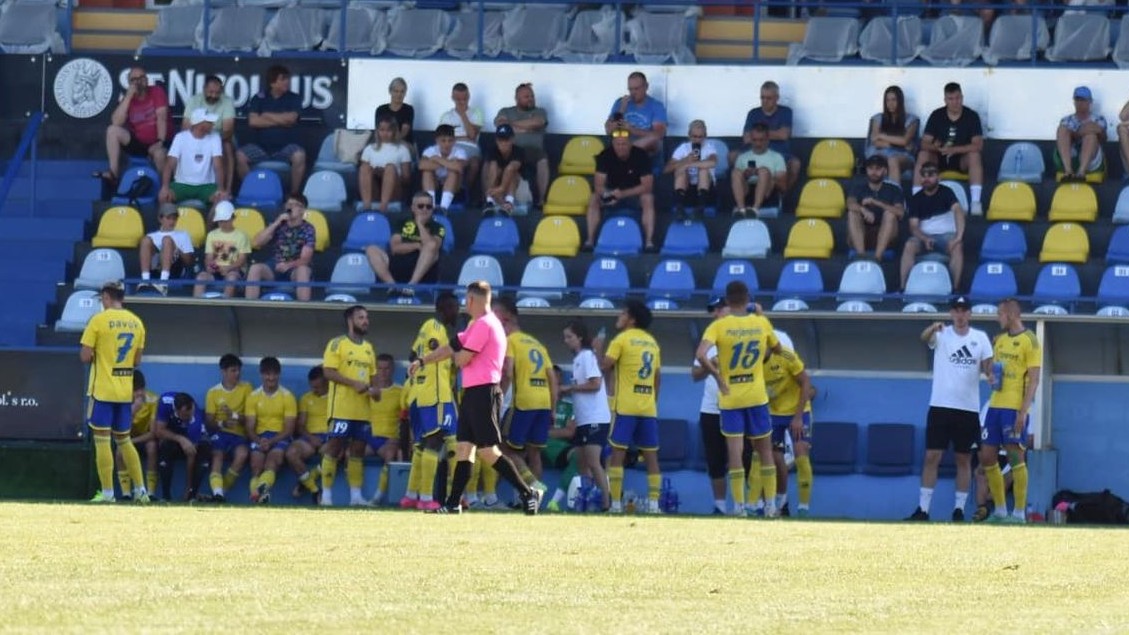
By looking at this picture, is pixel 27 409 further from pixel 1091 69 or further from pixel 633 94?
pixel 1091 69

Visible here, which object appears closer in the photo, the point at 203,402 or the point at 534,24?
the point at 203,402

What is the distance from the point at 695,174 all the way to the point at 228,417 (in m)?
5.51

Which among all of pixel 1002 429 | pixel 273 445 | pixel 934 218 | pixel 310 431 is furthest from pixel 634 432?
pixel 934 218

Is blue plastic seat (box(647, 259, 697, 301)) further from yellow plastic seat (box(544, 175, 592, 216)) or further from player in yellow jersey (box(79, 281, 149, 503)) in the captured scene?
player in yellow jersey (box(79, 281, 149, 503))

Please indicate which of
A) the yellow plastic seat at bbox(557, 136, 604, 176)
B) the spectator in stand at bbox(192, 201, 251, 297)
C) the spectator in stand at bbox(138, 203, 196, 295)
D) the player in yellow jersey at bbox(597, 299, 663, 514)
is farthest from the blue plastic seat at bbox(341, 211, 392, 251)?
the player in yellow jersey at bbox(597, 299, 663, 514)

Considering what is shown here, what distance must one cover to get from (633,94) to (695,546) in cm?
1153

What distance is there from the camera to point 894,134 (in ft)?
74.2

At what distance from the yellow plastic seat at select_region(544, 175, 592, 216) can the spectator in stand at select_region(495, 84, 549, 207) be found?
0.40 m

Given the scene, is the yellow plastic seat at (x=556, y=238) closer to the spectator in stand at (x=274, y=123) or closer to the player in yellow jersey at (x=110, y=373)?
the spectator in stand at (x=274, y=123)

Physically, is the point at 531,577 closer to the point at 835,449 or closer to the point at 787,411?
the point at 787,411

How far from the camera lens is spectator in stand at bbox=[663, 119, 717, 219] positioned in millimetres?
22359

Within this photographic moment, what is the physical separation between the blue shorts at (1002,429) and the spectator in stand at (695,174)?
16.4ft

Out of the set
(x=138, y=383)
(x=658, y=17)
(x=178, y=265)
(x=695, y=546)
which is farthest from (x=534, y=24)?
(x=695, y=546)

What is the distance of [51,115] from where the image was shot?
81.8ft
